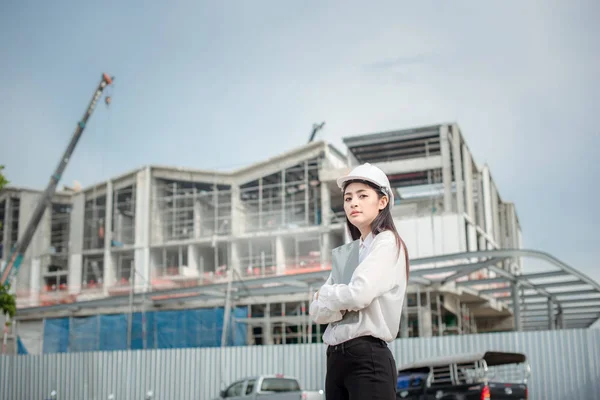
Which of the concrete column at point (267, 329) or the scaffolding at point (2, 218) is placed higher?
the scaffolding at point (2, 218)

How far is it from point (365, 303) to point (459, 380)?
976cm

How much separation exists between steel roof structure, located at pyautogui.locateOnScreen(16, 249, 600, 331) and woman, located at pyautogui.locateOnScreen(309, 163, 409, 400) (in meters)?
21.0

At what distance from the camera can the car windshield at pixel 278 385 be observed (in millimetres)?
15203

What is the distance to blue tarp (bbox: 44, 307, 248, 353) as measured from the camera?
34.4 metres

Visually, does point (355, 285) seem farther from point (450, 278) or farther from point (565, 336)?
point (450, 278)

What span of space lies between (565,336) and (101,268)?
35360 millimetres

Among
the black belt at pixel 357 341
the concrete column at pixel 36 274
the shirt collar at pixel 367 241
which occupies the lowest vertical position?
the black belt at pixel 357 341

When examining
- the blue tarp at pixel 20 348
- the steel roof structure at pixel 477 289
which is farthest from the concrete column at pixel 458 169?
the blue tarp at pixel 20 348

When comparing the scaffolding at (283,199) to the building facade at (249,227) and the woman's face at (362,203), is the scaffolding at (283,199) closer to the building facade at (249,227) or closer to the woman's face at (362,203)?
the building facade at (249,227)

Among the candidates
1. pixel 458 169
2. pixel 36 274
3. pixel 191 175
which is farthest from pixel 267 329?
pixel 36 274

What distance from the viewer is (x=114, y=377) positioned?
65.2 ft

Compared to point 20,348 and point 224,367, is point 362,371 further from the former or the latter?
point 20,348

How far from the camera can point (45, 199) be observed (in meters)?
44.1

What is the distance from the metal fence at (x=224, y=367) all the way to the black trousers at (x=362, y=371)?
1489 centimetres
